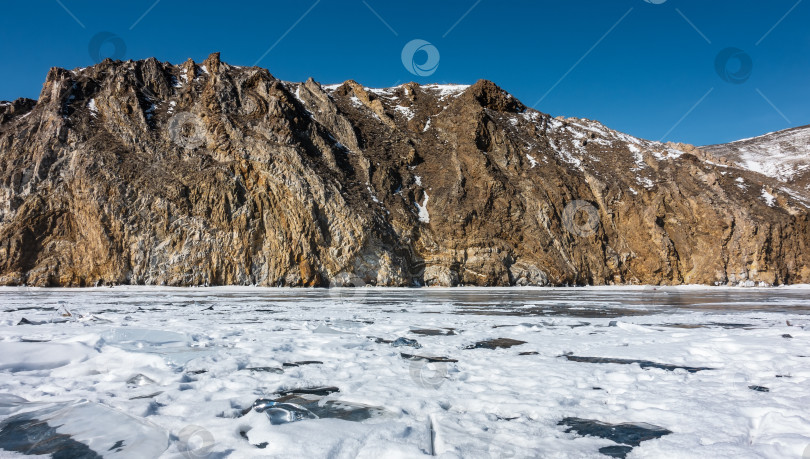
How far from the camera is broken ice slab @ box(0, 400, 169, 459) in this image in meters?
2.95

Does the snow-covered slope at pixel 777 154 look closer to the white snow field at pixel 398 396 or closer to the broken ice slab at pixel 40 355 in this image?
the white snow field at pixel 398 396

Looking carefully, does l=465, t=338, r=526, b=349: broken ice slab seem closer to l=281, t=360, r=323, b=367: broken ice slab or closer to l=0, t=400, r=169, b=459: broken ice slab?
l=281, t=360, r=323, b=367: broken ice slab

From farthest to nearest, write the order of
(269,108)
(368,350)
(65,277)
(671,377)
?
(269,108) < (65,277) < (368,350) < (671,377)

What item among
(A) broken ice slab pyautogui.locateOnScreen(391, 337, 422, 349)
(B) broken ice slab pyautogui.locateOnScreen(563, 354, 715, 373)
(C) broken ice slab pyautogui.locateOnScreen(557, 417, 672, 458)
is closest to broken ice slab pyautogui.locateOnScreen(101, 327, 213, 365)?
(A) broken ice slab pyautogui.locateOnScreen(391, 337, 422, 349)

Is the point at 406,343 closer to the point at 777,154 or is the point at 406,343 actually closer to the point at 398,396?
the point at 398,396

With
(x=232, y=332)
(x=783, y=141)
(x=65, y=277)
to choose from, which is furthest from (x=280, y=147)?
(x=783, y=141)

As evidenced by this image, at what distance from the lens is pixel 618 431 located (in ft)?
11.5

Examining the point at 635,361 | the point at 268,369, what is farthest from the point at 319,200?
the point at 635,361

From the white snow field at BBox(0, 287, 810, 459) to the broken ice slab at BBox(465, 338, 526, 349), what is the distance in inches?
4.3

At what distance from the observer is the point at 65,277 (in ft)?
119

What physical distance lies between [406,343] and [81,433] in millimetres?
5094

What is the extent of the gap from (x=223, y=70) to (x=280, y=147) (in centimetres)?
1377

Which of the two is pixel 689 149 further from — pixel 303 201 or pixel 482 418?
pixel 482 418

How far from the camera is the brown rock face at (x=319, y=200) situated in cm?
3706
